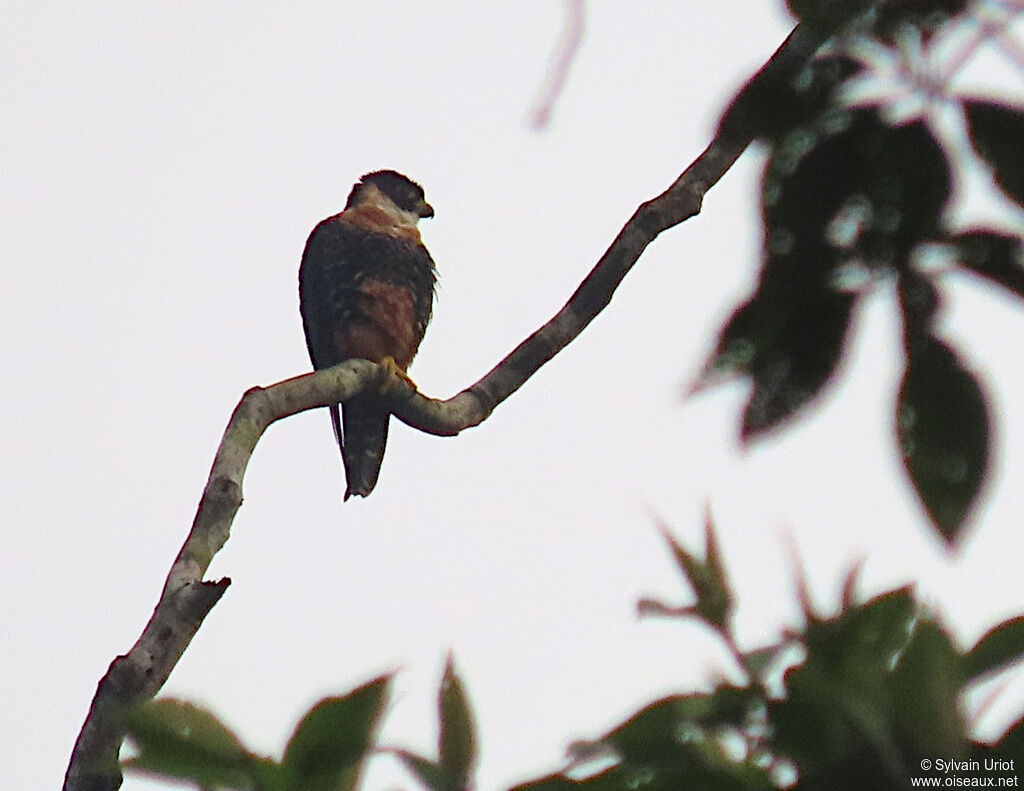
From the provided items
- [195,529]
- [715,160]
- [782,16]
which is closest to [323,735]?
[782,16]

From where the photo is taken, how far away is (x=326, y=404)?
335cm

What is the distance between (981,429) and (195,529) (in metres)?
1.82

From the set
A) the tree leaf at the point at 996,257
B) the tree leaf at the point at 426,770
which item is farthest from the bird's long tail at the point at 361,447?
the tree leaf at the point at 996,257

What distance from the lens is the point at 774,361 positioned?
0.97 meters

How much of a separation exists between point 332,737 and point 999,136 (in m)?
0.71

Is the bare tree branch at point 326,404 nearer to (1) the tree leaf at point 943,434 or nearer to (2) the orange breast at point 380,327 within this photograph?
(1) the tree leaf at point 943,434

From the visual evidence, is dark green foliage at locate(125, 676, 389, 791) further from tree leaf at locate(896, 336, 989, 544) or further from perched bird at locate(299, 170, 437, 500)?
perched bird at locate(299, 170, 437, 500)

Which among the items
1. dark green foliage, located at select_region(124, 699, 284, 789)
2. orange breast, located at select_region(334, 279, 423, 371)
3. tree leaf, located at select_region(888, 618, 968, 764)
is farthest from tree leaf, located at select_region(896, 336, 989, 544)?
orange breast, located at select_region(334, 279, 423, 371)

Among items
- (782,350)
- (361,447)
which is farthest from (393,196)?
(782,350)

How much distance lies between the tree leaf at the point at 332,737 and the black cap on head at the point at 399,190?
553 centimetres

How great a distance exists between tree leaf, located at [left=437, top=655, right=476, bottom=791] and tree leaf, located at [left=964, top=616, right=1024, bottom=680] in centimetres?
41

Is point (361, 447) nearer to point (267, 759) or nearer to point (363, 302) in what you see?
point (363, 302)

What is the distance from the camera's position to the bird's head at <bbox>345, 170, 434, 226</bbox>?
6504 mm

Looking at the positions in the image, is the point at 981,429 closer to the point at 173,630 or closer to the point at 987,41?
the point at 987,41
